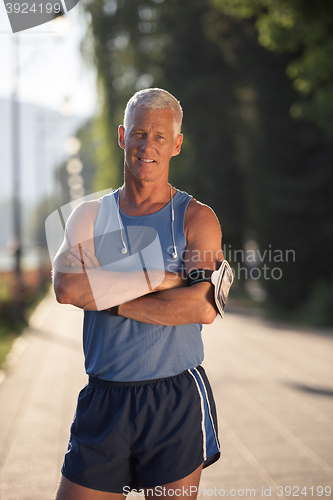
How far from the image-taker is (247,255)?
24.2 meters

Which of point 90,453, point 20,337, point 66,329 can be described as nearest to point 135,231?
point 90,453

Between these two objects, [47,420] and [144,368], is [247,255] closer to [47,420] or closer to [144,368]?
[47,420]

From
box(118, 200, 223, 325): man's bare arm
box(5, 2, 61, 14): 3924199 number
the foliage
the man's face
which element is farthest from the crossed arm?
the foliage

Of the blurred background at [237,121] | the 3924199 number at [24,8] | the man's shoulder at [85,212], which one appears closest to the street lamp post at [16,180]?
the blurred background at [237,121]

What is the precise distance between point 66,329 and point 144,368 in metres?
12.0

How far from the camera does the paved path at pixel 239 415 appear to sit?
14.7 feet

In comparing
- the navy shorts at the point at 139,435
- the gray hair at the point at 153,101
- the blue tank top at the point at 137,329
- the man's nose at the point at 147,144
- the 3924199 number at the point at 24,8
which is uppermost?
the 3924199 number at the point at 24,8

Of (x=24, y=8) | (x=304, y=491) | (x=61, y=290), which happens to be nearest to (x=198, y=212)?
(x=61, y=290)

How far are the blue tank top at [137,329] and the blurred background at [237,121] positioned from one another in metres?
6.39

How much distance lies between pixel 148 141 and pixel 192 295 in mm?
643

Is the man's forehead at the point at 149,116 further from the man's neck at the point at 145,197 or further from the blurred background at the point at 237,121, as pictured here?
the blurred background at the point at 237,121

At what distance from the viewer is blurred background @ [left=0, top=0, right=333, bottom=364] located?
36.6 ft

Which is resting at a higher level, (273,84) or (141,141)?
(273,84)

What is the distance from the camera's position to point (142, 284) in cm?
233
